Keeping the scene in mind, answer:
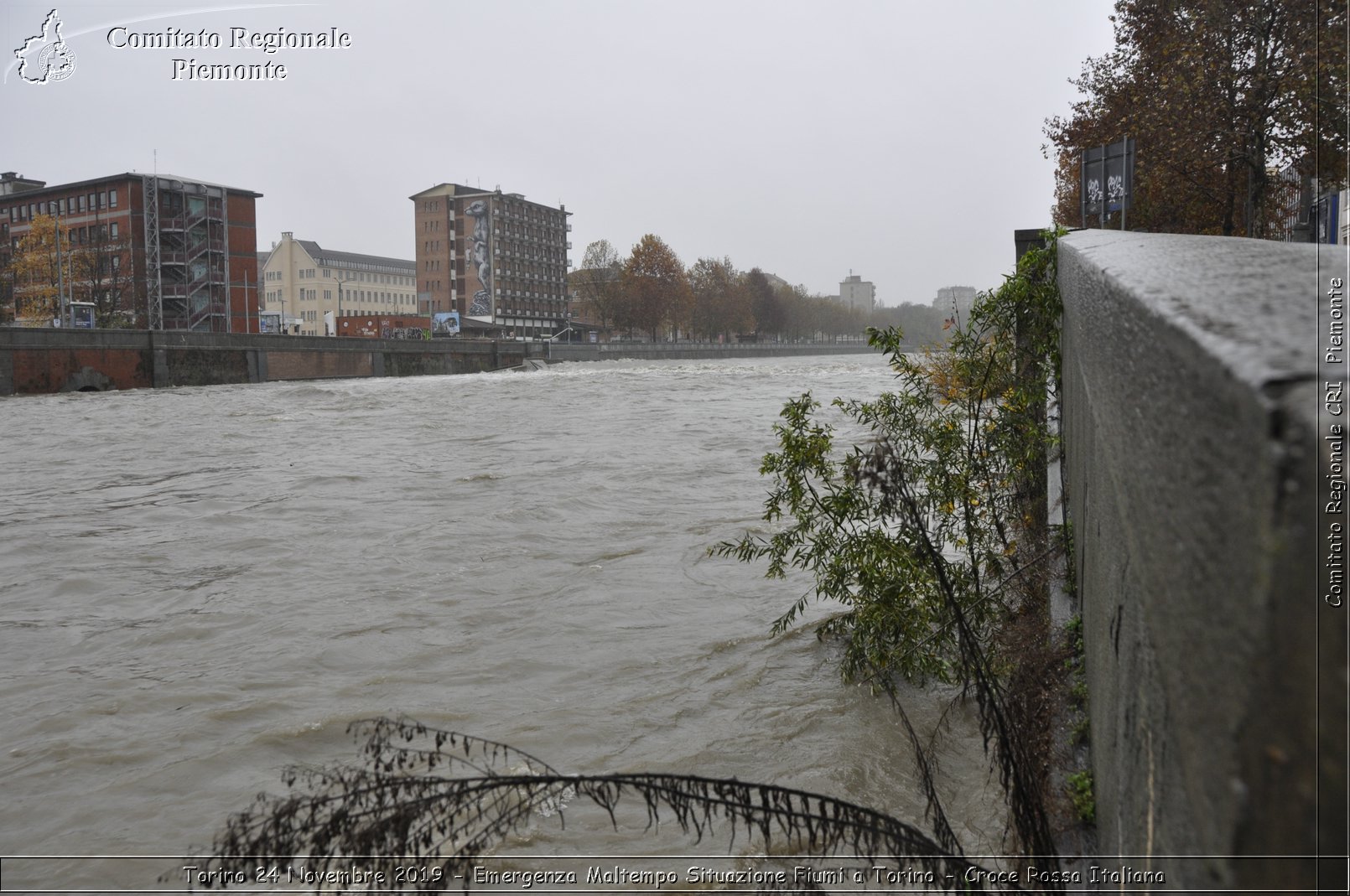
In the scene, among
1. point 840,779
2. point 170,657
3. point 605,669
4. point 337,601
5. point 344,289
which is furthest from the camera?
point 344,289

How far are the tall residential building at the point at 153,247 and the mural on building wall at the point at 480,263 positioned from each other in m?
42.3

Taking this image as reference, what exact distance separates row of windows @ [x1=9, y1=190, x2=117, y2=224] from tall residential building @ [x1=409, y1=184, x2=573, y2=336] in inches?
1741

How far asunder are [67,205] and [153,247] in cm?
1068

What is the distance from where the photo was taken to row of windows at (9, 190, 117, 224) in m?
71.2

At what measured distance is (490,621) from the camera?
267 inches

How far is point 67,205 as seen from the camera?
241 feet

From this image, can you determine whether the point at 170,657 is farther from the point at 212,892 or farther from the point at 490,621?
the point at 212,892

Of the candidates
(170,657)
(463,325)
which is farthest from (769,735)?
(463,325)

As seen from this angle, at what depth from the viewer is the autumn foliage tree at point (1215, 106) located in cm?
1465

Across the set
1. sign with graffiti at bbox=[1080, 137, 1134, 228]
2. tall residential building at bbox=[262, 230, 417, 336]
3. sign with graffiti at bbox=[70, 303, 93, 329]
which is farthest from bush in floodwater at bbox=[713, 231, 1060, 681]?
tall residential building at bbox=[262, 230, 417, 336]

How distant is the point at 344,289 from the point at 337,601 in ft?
451

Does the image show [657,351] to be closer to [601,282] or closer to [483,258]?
[601,282]

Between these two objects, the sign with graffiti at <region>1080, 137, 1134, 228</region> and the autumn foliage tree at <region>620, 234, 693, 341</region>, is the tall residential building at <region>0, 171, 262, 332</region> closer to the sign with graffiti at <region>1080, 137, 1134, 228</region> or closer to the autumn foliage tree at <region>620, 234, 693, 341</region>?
the autumn foliage tree at <region>620, 234, 693, 341</region>

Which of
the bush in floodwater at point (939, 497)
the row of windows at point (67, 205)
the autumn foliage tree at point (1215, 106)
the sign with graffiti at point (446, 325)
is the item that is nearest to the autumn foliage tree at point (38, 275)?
the row of windows at point (67, 205)
